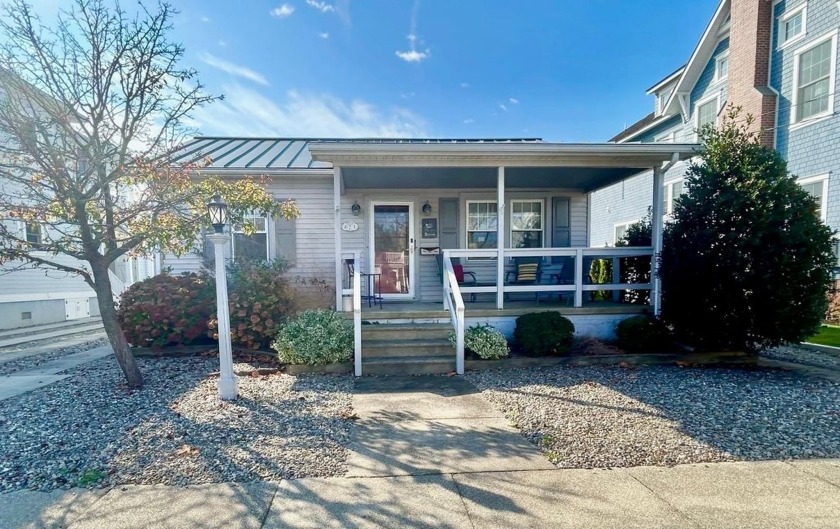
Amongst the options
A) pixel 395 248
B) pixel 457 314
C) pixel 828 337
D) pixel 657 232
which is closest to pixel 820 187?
pixel 828 337

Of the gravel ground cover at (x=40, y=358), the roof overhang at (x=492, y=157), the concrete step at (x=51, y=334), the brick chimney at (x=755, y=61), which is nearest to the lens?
the roof overhang at (x=492, y=157)

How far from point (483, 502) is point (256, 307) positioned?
485 cm

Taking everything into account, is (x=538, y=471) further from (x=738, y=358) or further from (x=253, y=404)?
(x=738, y=358)

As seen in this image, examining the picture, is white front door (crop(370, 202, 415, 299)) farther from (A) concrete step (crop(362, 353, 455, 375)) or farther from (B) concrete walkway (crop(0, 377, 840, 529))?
(B) concrete walkway (crop(0, 377, 840, 529))

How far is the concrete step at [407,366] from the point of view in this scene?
537cm

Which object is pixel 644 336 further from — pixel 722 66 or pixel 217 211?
pixel 722 66

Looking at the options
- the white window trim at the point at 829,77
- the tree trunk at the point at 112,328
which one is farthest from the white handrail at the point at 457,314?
the white window trim at the point at 829,77

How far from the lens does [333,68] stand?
10.4 m

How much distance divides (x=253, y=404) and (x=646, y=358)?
5548 mm

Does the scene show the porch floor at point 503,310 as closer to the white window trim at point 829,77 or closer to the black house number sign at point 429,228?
the black house number sign at point 429,228

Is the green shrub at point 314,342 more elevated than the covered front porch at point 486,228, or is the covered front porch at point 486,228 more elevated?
the covered front porch at point 486,228

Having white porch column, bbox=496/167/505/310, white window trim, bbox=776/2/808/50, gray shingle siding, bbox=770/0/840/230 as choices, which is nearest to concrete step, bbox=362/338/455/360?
white porch column, bbox=496/167/505/310

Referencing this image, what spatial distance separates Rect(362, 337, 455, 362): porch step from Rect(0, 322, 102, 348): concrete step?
8.13 m

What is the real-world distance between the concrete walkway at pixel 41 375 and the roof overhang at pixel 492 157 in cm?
488
